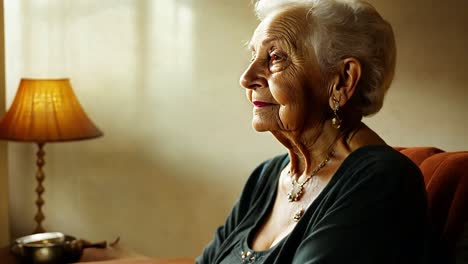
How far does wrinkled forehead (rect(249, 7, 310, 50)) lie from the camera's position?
170cm

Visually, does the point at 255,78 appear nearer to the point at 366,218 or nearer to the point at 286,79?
the point at 286,79

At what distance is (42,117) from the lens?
2943mm

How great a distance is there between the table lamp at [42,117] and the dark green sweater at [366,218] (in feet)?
4.98

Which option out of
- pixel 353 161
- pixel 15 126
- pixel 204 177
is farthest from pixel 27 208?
pixel 353 161

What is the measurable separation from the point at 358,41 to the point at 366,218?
0.40 m

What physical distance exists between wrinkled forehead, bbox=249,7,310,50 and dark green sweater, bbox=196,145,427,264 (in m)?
0.29

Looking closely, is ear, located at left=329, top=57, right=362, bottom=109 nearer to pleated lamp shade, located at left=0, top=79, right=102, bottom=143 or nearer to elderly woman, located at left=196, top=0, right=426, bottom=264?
elderly woman, located at left=196, top=0, right=426, bottom=264

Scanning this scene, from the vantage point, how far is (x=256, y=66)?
1771 mm

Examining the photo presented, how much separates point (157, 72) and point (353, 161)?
169 cm

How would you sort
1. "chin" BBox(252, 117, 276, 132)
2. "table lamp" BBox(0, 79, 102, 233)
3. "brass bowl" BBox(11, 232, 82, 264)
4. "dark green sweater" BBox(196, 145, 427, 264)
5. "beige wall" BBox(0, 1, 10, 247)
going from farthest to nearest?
"beige wall" BBox(0, 1, 10, 247), "table lamp" BBox(0, 79, 102, 233), "brass bowl" BBox(11, 232, 82, 264), "chin" BBox(252, 117, 276, 132), "dark green sweater" BBox(196, 145, 427, 264)

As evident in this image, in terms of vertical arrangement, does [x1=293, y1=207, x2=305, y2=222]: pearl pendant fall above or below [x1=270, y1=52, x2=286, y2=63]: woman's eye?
below

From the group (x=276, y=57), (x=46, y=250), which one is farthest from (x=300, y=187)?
(x=46, y=250)

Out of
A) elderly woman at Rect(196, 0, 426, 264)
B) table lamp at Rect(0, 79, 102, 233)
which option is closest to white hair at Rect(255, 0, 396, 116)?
elderly woman at Rect(196, 0, 426, 264)

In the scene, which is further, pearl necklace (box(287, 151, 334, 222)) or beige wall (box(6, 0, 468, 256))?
beige wall (box(6, 0, 468, 256))
